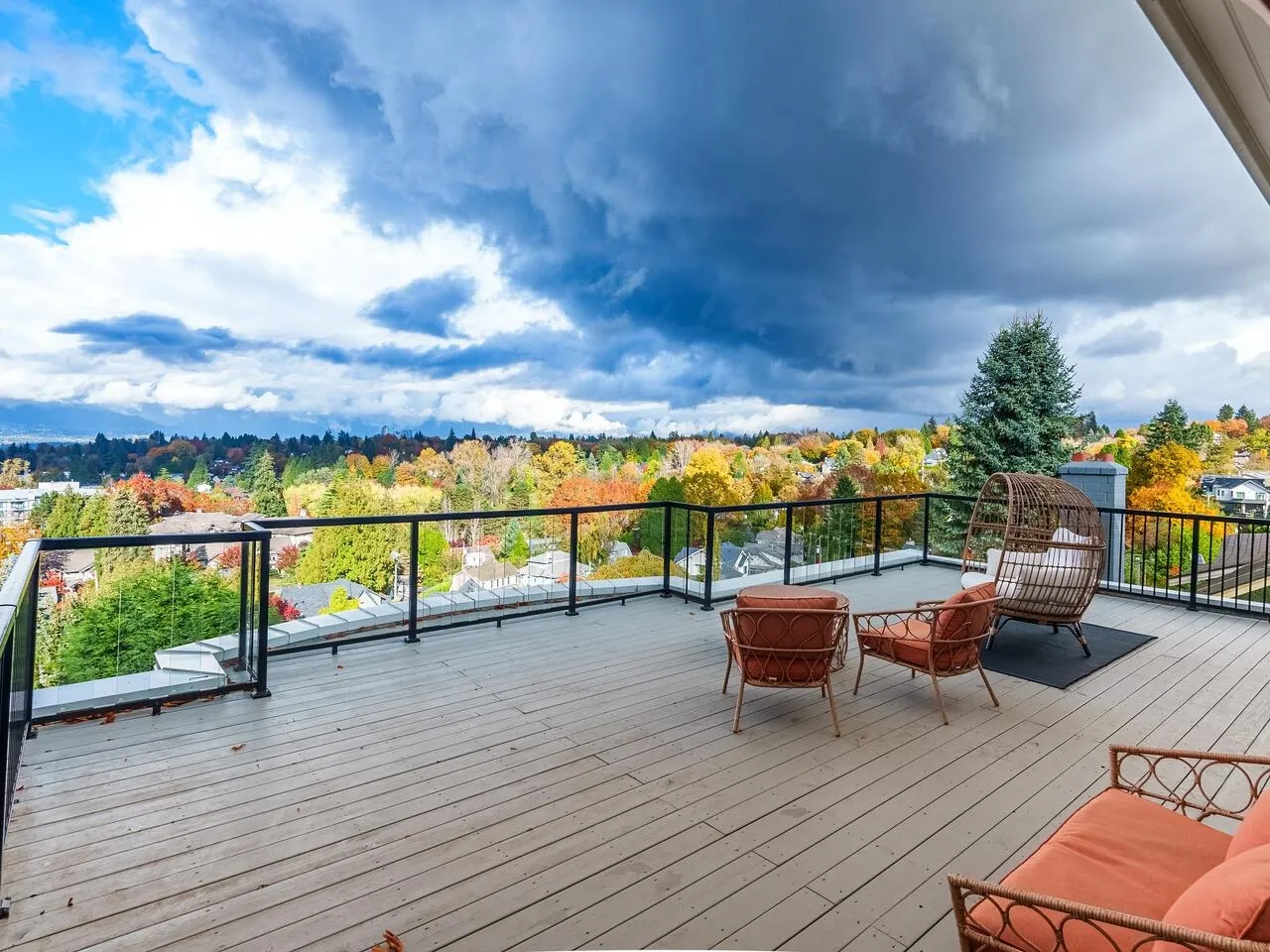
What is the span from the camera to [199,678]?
3816 mm

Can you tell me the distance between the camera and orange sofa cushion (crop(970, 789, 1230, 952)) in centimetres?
137

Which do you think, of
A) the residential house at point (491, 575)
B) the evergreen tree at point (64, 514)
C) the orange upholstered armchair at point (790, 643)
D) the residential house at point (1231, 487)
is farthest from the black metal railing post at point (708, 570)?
the evergreen tree at point (64, 514)

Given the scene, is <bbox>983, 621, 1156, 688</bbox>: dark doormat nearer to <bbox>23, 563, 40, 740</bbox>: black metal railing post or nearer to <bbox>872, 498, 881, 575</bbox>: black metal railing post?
<bbox>872, 498, 881, 575</bbox>: black metal railing post

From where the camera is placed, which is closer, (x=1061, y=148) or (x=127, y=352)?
(x=1061, y=148)

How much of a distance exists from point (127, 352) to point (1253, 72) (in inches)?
1515

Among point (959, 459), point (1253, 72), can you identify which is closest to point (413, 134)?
point (959, 459)

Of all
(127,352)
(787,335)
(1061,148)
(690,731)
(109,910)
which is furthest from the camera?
(787,335)

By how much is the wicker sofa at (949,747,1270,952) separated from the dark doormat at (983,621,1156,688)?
2.72m

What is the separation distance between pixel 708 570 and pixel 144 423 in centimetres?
2490

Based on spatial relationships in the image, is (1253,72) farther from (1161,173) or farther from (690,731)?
(1161,173)

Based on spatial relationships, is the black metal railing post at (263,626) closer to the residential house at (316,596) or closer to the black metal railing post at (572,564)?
the residential house at (316,596)

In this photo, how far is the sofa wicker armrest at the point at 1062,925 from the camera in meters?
1.05

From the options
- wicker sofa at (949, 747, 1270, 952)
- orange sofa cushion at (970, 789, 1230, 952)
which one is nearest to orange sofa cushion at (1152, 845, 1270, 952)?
wicker sofa at (949, 747, 1270, 952)

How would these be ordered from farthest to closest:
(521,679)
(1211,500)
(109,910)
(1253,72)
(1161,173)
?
(1211,500) < (1161,173) < (521,679) < (109,910) < (1253,72)
